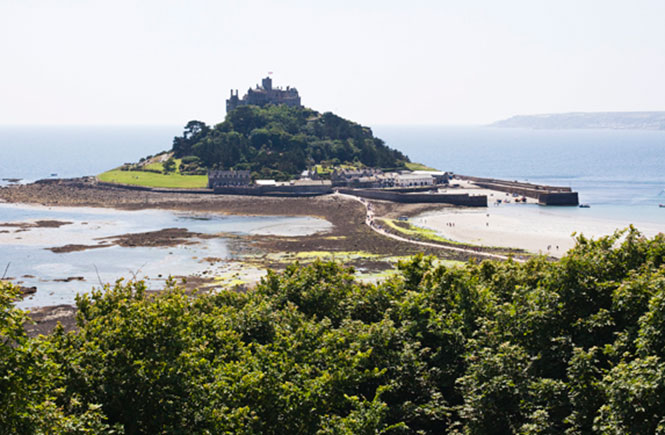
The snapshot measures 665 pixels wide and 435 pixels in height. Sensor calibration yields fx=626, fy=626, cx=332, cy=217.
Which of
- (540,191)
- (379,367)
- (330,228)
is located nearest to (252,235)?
(330,228)

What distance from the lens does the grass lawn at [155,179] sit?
6019 inches

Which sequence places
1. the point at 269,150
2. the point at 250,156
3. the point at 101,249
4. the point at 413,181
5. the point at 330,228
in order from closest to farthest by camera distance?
the point at 101,249
the point at 330,228
the point at 413,181
the point at 250,156
the point at 269,150

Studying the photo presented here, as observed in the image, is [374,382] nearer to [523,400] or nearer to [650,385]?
[523,400]

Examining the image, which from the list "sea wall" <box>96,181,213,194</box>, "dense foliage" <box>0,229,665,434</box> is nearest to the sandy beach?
"sea wall" <box>96,181,213,194</box>

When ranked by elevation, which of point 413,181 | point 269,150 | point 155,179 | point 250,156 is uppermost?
point 269,150

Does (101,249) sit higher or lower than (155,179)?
lower

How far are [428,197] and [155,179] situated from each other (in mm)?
71223

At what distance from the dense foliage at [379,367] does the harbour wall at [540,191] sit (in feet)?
351

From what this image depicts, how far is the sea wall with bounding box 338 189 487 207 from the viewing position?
130m

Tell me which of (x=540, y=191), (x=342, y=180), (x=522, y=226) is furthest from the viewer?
(x=342, y=180)

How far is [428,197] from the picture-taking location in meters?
134

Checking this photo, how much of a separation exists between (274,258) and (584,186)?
113433mm

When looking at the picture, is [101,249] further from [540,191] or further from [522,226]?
[540,191]

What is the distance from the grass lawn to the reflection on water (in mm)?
29101
